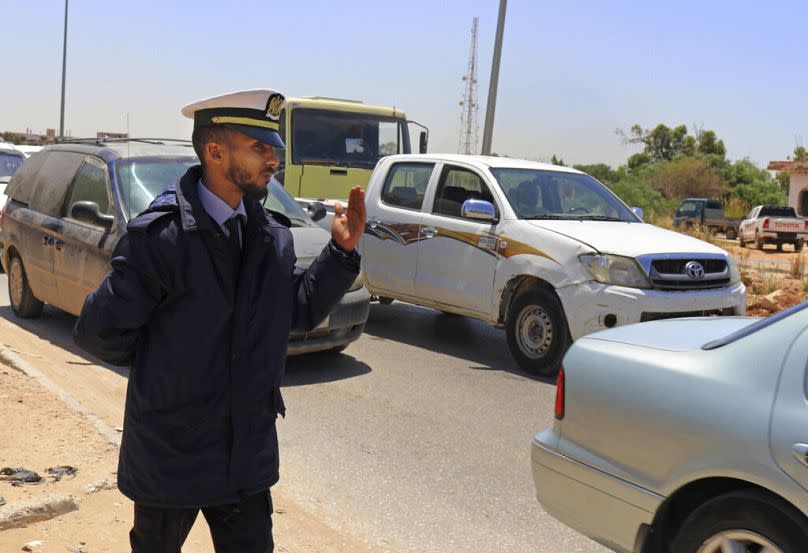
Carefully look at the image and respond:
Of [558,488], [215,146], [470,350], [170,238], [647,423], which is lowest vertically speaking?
[470,350]

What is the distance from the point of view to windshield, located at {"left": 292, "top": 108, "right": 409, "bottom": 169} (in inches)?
596

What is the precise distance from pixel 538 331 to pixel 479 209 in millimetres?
1209

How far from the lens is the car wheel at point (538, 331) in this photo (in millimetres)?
7902

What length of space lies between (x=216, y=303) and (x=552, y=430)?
1787 mm

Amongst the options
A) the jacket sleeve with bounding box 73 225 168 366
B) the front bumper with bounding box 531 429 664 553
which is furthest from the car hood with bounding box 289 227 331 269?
the jacket sleeve with bounding box 73 225 168 366

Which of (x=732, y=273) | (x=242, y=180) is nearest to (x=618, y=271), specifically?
(x=732, y=273)

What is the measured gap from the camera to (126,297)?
8.10 feet

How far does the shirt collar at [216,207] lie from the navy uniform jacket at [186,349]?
45 mm

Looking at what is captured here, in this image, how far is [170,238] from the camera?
8.25ft

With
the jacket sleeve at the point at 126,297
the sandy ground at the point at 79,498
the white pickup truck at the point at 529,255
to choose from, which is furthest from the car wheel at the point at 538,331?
the jacket sleeve at the point at 126,297

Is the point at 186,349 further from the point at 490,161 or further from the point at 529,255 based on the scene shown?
the point at 490,161

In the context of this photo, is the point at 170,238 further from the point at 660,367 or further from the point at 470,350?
the point at 470,350

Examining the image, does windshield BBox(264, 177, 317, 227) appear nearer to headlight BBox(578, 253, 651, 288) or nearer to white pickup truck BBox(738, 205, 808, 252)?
headlight BBox(578, 253, 651, 288)

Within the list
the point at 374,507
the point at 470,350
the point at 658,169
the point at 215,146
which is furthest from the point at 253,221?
the point at 658,169
